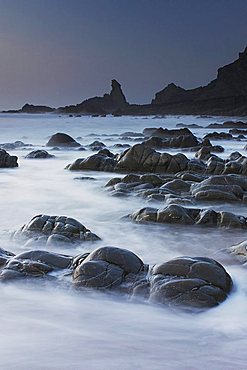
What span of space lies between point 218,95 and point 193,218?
113m

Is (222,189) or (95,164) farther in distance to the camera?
(95,164)

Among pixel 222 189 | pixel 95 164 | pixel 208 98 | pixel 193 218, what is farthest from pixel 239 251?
pixel 208 98

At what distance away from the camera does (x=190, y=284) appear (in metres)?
3.48

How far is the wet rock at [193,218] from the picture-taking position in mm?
5805

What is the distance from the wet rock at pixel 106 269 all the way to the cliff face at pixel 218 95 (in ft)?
294

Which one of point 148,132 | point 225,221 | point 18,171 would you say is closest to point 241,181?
point 225,221

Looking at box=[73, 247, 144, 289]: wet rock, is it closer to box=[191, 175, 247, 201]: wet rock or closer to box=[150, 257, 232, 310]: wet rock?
box=[150, 257, 232, 310]: wet rock

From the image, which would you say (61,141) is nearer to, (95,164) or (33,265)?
(95,164)

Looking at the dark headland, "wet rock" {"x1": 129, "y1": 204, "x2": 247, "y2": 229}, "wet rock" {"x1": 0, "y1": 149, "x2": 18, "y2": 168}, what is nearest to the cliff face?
the dark headland

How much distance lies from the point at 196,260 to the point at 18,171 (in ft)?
29.4

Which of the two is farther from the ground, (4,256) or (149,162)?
(4,256)

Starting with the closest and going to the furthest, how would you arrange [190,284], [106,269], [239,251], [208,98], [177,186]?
[190,284] → [106,269] → [239,251] → [177,186] → [208,98]

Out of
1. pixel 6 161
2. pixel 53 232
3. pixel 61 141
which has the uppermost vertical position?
pixel 53 232

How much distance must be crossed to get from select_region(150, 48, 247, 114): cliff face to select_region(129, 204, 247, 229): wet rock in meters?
87.5
